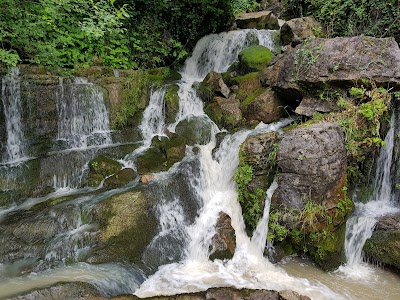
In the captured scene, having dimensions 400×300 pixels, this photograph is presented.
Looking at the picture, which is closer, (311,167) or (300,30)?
(311,167)

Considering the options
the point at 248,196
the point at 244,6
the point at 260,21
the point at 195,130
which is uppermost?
the point at 244,6

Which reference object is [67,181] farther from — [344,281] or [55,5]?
[344,281]

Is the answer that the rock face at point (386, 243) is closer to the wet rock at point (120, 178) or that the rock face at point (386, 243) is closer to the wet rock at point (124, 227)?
the wet rock at point (124, 227)

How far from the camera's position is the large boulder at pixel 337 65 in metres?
6.81

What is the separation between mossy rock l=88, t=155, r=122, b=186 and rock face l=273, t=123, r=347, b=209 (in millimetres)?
3666

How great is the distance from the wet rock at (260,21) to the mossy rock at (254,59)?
2.80 metres

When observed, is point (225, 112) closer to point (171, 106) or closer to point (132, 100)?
point (171, 106)

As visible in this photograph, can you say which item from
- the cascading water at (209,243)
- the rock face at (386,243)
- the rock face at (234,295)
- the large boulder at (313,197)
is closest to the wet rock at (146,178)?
the cascading water at (209,243)

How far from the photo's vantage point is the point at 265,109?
328 inches

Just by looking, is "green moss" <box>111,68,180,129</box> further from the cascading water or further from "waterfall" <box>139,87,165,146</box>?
the cascading water

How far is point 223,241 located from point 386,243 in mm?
3020

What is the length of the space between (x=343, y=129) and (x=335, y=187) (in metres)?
1.35

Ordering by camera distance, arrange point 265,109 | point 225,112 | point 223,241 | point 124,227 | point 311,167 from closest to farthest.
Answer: point 124,227
point 311,167
point 223,241
point 265,109
point 225,112

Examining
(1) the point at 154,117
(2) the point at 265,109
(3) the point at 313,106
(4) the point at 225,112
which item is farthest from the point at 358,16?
(1) the point at 154,117
